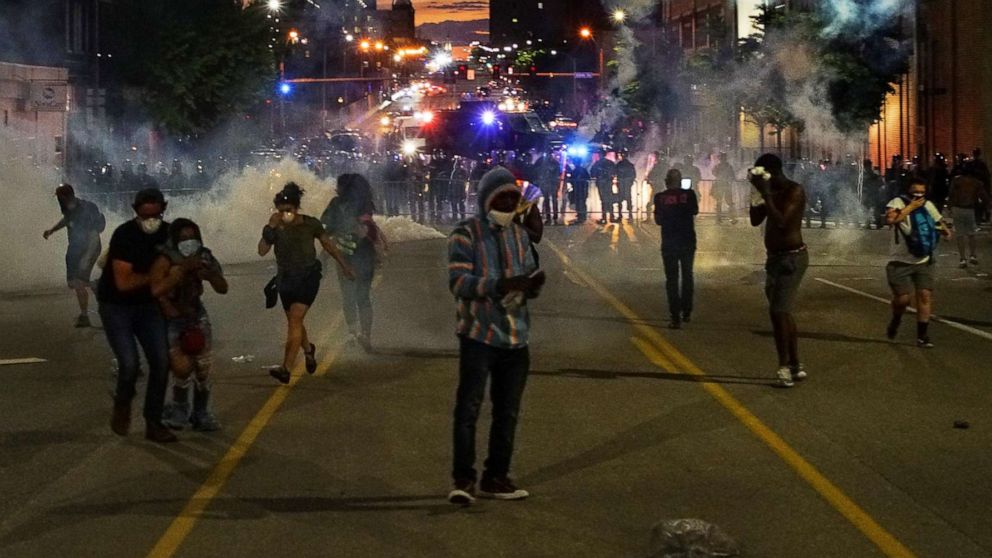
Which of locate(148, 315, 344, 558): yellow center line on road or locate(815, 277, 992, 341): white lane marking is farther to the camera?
locate(815, 277, 992, 341): white lane marking

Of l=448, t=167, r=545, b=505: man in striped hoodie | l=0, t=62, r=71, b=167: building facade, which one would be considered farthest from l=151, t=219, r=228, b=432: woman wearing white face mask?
l=0, t=62, r=71, b=167: building facade

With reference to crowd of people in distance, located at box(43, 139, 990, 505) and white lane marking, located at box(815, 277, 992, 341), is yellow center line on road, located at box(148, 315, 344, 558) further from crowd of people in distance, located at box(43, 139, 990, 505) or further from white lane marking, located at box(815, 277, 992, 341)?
white lane marking, located at box(815, 277, 992, 341)

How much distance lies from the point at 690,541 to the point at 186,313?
4503 millimetres

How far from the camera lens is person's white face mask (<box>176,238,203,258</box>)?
9633 mm

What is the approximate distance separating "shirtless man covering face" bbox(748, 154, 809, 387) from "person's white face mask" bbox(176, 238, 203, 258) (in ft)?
14.8

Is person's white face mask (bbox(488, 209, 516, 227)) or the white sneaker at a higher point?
person's white face mask (bbox(488, 209, 516, 227))

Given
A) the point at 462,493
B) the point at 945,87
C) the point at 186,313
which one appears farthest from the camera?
the point at 945,87

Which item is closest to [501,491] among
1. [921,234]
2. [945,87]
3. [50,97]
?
[921,234]

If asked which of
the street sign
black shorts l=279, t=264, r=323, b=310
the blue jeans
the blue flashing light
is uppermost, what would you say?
the street sign

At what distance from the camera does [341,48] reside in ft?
494

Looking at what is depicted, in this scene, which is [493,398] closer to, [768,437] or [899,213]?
[768,437]

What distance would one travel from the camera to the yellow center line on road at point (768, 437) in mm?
7120

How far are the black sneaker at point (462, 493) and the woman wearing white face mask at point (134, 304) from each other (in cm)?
274

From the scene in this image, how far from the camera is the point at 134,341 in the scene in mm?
9648
